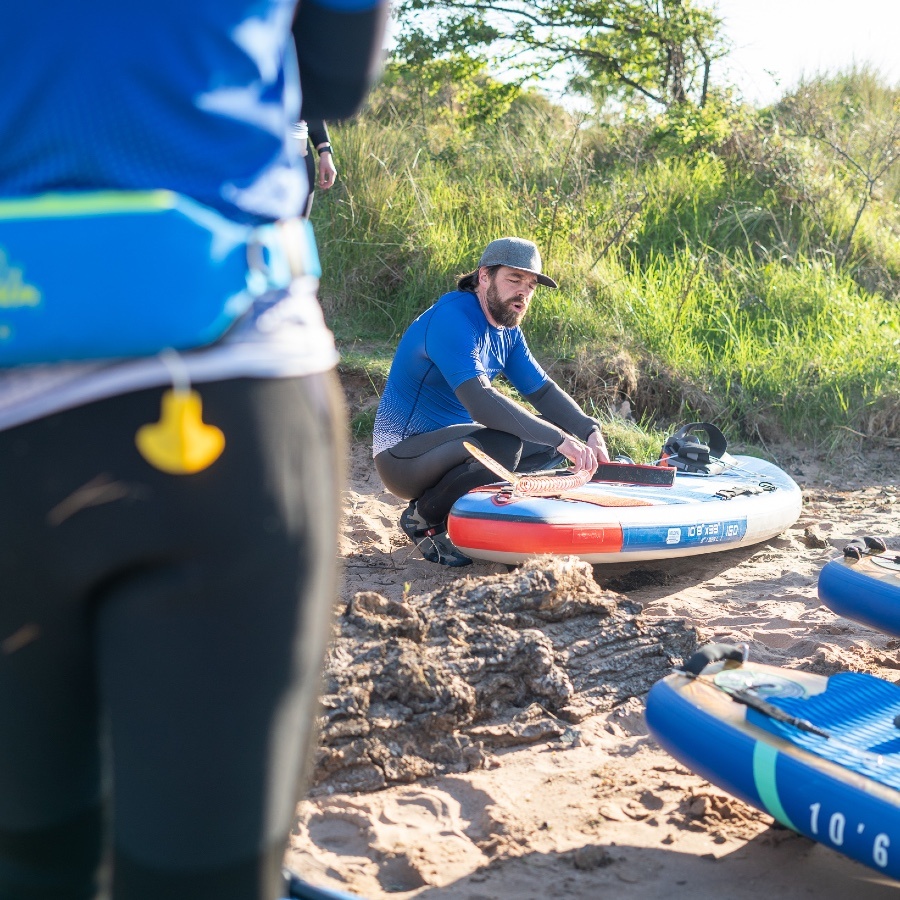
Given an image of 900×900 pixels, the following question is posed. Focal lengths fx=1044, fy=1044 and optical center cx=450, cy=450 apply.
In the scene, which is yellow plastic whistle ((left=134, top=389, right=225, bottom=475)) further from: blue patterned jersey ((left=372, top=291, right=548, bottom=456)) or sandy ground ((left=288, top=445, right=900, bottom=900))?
blue patterned jersey ((left=372, top=291, right=548, bottom=456))

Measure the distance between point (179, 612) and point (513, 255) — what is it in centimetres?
448

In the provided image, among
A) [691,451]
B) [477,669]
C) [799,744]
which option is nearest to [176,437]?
[799,744]

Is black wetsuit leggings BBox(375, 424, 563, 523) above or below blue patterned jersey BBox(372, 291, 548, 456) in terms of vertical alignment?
below

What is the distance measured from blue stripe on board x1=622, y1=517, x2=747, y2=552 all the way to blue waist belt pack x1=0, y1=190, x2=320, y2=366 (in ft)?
13.2

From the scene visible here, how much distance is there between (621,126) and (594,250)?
3.11 meters

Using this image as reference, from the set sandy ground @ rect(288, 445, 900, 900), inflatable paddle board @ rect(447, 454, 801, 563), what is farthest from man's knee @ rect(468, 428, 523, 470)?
sandy ground @ rect(288, 445, 900, 900)

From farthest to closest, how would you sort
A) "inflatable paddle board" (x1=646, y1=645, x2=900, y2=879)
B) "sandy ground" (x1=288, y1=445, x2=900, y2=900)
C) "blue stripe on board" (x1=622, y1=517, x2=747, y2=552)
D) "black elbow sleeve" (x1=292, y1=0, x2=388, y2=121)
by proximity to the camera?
"blue stripe on board" (x1=622, y1=517, x2=747, y2=552)
"sandy ground" (x1=288, y1=445, x2=900, y2=900)
"inflatable paddle board" (x1=646, y1=645, x2=900, y2=879)
"black elbow sleeve" (x1=292, y1=0, x2=388, y2=121)

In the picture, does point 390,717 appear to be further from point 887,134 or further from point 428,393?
point 887,134

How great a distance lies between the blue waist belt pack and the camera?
2.79ft

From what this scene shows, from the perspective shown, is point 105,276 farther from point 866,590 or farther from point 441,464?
point 441,464

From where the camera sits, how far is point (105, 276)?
2.81 feet

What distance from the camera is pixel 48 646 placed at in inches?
37.2

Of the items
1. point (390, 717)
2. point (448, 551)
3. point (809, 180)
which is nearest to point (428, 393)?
point (448, 551)

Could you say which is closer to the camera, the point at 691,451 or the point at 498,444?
the point at 498,444
